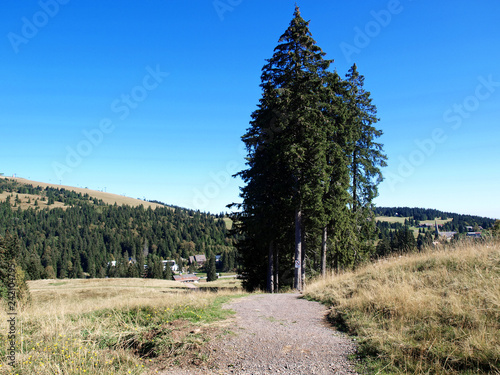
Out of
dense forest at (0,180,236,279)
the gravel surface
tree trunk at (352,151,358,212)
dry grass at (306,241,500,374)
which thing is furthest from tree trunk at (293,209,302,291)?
dense forest at (0,180,236,279)

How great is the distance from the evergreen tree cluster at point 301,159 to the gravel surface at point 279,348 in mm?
9162

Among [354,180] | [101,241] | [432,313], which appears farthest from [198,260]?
[432,313]

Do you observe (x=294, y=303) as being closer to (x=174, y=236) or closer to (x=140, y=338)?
(x=140, y=338)

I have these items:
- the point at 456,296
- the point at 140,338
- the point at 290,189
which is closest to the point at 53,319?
the point at 140,338

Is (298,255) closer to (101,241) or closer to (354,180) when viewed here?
(354,180)

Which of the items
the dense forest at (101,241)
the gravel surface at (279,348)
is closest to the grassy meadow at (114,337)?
the gravel surface at (279,348)

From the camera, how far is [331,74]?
1873 cm

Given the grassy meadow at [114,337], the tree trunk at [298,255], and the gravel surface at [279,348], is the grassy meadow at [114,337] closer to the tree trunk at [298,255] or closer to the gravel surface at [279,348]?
the gravel surface at [279,348]

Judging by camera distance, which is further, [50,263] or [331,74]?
[50,263]

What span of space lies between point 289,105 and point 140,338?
14.5m

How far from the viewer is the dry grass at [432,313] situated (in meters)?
4.28

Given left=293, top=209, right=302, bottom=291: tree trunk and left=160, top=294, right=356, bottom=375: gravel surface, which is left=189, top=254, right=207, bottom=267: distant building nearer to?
left=293, top=209, right=302, bottom=291: tree trunk

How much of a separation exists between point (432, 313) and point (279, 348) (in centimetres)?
327

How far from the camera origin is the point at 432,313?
5832mm
